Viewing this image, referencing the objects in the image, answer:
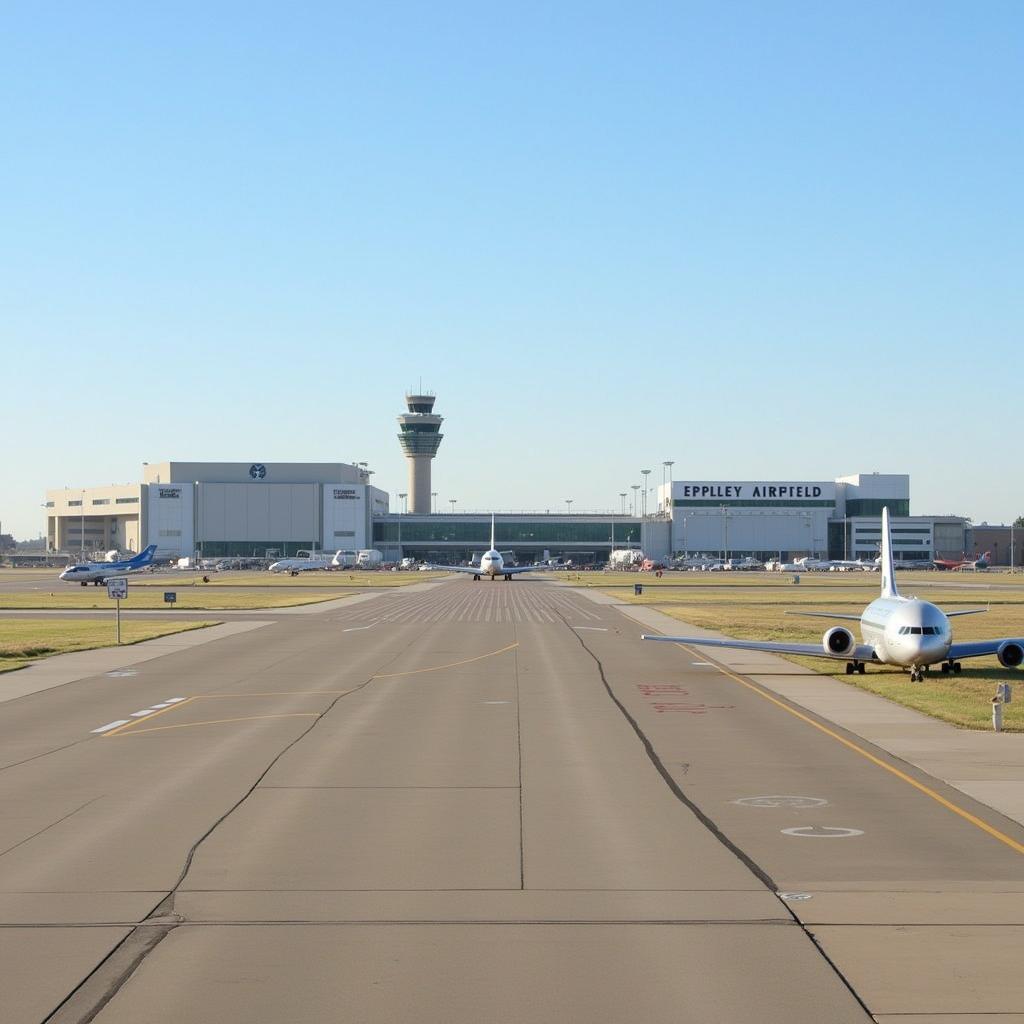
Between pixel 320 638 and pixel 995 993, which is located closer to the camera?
pixel 995 993

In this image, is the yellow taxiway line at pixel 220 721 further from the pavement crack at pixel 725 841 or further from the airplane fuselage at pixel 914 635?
the airplane fuselage at pixel 914 635

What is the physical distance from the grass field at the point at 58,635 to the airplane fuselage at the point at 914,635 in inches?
1183

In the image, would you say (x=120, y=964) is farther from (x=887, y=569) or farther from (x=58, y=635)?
(x=58, y=635)

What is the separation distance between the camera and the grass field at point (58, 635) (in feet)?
171

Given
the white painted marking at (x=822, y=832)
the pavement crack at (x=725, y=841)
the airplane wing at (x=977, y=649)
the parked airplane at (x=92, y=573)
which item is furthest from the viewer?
the parked airplane at (x=92, y=573)

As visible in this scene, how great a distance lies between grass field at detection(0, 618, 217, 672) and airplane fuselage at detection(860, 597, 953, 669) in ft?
98.6

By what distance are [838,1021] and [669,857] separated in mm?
6392

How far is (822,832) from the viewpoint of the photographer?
18938mm

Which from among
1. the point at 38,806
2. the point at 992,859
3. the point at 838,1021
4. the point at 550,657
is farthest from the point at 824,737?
the point at 550,657

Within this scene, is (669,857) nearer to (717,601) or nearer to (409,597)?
(717,601)

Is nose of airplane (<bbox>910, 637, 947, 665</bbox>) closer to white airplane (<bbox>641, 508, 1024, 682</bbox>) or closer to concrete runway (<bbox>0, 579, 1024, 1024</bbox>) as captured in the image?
white airplane (<bbox>641, 508, 1024, 682</bbox>)

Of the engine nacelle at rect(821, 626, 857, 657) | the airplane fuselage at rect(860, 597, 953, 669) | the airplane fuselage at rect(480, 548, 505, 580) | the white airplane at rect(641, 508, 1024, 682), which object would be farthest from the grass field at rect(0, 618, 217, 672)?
the airplane fuselage at rect(480, 548, 505, 580)

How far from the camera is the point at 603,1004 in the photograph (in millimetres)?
11375

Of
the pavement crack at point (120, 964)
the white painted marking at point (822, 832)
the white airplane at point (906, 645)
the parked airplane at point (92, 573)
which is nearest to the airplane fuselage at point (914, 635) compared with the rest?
the white airplane at point (906, 645)
